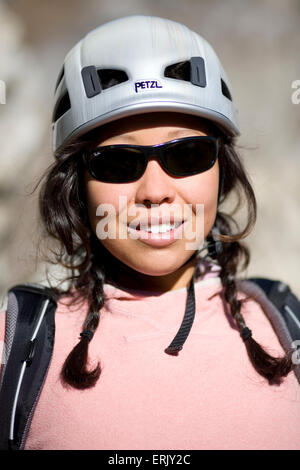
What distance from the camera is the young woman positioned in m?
1.94

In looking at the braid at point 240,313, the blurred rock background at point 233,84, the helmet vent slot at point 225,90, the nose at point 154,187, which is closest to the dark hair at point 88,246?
the braid at point 240,313

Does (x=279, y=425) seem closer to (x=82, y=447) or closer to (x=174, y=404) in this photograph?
(x=174, y=404)

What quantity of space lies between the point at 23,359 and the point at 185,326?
2.26 ft

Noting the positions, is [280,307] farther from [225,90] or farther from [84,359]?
[225,90]

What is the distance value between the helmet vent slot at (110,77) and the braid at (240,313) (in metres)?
0.93

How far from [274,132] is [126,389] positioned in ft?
18.4

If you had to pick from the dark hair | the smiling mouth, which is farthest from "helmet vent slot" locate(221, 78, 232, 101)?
the smiling mouth

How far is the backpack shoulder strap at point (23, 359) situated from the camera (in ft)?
6.30

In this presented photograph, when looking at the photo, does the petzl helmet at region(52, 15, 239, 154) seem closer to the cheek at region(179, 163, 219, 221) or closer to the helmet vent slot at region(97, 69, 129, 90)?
the helmet vent slot at region(97, 69, 129, 90)

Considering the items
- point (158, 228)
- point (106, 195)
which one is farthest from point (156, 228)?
point (106, 195)

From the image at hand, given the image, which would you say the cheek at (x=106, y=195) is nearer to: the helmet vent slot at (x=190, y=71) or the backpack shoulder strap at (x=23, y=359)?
the backpack shoulder strap at (x=23, y=359)

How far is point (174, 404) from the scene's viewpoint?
1.95 meters

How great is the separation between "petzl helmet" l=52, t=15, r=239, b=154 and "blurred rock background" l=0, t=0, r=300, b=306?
104 inches

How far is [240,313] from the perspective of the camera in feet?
7.45
